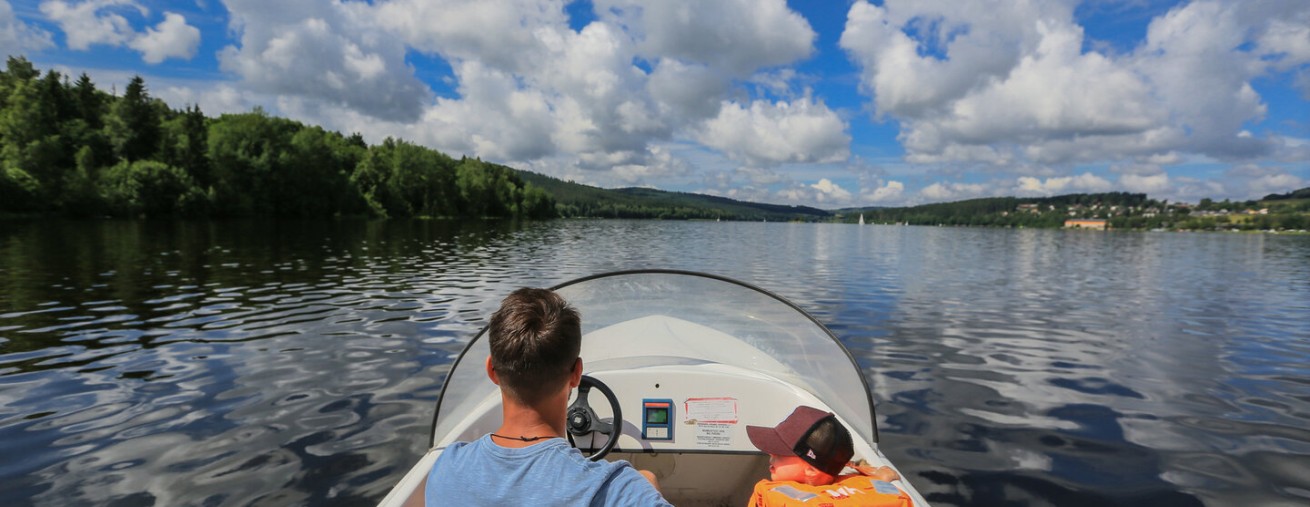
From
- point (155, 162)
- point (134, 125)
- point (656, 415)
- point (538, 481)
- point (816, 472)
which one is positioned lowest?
point (656, 415)

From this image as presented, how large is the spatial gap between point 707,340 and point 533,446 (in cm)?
289

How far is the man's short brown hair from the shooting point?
1858mm

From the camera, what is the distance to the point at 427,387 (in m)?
7.95

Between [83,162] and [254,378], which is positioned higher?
[83,162]

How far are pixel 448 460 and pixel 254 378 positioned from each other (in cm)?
793

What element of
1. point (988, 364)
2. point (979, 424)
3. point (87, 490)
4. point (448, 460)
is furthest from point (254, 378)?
point (988, 364)

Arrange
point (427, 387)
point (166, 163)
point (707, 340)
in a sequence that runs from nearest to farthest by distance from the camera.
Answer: point (707, 340) < point (427, 387) < point (166, 163)

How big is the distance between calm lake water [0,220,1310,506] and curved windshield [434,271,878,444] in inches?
84.8

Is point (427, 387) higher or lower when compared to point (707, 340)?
lower

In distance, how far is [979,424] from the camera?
6.97m

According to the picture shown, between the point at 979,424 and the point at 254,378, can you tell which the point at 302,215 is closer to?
the point at 254,378

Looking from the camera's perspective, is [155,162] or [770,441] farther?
[155,162]

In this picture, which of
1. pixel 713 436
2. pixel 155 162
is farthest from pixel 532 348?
pixel 155 162

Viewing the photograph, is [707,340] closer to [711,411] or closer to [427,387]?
[711,411]
